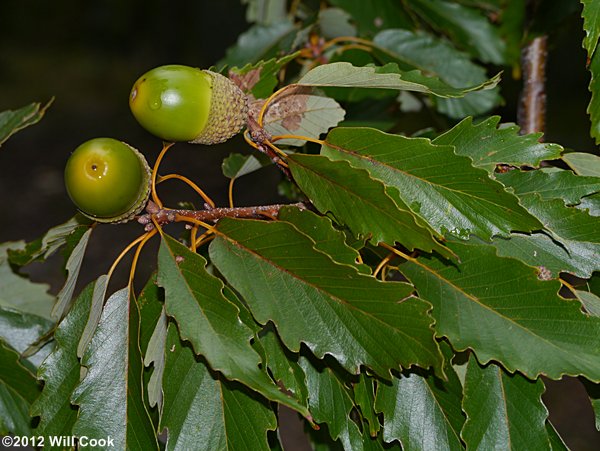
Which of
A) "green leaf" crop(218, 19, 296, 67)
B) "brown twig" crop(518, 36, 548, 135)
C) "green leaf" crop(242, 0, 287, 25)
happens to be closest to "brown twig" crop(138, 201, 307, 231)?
"brown twig" crop(518, 36, 548, 135)

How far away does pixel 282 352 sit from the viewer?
796 mm

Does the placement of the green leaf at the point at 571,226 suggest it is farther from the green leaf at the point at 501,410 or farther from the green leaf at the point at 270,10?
the green leaf at the point at 270,10

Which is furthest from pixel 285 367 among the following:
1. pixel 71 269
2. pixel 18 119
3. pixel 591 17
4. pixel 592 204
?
pixel 18 119

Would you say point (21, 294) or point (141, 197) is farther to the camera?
point (21, 294)

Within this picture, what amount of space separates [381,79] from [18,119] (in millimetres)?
697

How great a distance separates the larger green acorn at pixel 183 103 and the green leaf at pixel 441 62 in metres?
0.63

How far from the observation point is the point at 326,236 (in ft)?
A: 2.38

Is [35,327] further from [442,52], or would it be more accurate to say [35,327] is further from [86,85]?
[86,85]

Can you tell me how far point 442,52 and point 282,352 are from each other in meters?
0.79

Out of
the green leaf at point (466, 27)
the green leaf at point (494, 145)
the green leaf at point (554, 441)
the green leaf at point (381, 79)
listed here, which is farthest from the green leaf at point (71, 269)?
the green leaf at point (466, 27)

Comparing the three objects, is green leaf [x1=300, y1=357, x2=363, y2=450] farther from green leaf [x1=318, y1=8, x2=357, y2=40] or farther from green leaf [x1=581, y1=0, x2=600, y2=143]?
green leaf [x1=318, y1=8, x2=357, y2=40]

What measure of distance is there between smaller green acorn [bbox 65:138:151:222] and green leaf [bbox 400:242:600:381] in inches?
13.4

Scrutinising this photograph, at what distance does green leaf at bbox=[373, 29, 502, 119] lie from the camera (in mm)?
1324

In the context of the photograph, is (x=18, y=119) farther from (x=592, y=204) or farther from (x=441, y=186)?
(x=592, y=204)
